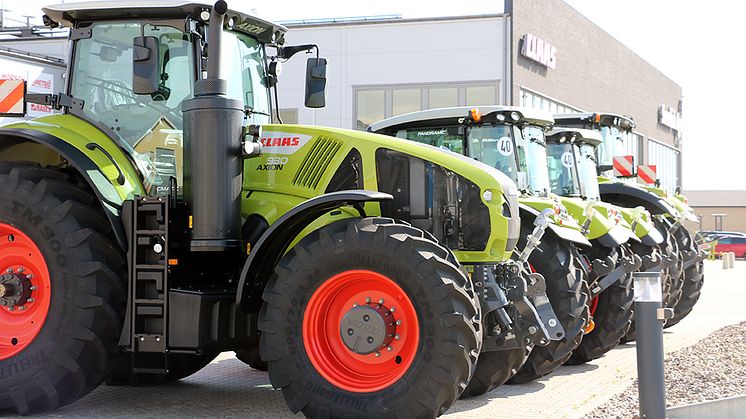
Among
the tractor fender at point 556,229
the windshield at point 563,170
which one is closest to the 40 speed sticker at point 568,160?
the windshield at point 563,170

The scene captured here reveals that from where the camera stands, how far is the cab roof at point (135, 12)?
7352mm

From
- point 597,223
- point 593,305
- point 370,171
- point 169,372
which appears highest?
point 370,171

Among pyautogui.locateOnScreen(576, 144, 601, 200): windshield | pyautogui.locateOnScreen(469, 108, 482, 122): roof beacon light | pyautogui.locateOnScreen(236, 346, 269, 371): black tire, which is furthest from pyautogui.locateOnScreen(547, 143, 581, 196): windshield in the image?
pyautogui.locateOnScreen(236, 346, 269, 371): black tire

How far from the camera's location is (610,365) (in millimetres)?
10562

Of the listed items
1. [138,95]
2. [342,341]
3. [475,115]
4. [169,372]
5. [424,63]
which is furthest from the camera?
[424,63]

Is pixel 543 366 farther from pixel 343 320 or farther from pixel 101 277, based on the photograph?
pixel 101 277

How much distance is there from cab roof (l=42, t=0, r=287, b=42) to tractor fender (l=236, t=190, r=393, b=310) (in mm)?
1797

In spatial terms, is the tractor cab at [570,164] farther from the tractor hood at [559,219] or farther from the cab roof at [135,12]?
the cab roof at [135,12]

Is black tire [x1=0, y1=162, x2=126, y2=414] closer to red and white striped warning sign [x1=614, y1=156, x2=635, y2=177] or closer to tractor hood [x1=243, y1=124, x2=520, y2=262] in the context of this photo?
tractor hood [x1=243, y1=124, x2=520, y2=262]

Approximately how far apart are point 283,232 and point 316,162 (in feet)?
2.53

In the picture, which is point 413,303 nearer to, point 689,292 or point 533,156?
point 533,156

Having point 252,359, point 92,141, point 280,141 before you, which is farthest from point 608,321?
point 92,141

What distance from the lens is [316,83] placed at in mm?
7984

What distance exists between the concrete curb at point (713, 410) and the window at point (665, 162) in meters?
40.3
